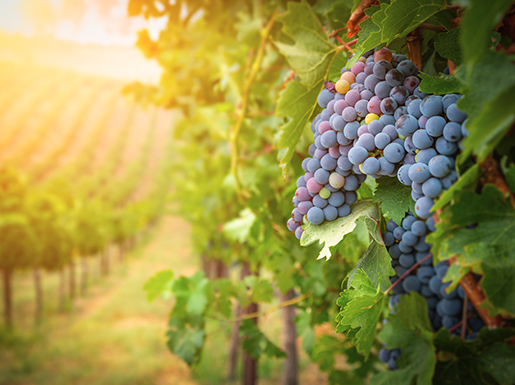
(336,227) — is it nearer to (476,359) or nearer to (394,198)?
(394,198)

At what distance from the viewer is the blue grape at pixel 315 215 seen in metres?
0.65

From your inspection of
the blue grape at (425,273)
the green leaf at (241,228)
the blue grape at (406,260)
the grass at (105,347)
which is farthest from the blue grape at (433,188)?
the grass at (105,347)

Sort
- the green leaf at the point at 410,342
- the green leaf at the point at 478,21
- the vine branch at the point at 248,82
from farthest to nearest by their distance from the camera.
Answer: the vine branch at the point at 248,82 < the green leaf at the point at 410,342 < the green leaf at the point at 478,21

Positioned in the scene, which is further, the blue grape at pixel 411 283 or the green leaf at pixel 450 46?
the blue grape at pixel 411 283

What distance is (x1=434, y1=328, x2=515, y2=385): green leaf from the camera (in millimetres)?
716

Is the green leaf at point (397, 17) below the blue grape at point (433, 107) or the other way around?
the other way around

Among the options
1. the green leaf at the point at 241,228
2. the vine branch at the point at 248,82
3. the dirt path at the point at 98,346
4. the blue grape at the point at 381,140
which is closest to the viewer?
the blue grape at the point at 381,140

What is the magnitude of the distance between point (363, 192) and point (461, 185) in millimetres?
346

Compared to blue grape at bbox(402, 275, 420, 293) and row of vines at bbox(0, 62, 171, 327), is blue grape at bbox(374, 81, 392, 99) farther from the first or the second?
row of vines at bbox(0, 62, 171, 327)

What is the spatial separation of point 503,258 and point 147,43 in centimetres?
208

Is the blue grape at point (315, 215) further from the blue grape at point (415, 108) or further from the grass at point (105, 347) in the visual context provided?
the grass at point (105, 347)

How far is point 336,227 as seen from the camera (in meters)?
0.64

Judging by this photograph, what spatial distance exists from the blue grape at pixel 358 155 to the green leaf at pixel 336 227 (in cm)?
12

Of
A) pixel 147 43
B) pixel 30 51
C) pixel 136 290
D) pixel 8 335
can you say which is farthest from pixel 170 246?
pixel 30 51
